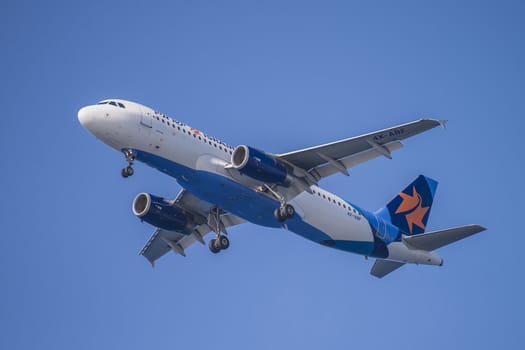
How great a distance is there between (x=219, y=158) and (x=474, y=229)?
1362cm

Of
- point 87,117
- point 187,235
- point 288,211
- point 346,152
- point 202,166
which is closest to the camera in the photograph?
point 87,117

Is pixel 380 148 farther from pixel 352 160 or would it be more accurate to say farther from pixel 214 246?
pixel 214 246

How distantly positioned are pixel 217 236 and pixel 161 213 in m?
3.31

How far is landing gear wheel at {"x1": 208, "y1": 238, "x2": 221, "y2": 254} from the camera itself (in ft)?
153

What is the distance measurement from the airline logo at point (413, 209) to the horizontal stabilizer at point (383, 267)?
233 cm

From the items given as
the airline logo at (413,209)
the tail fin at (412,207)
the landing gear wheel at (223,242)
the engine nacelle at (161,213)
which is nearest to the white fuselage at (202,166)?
the landing gear wheel at (223,242)

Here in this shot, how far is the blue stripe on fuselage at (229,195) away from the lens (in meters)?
42.6

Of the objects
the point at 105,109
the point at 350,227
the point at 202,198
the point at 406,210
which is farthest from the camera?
the point at 406,210

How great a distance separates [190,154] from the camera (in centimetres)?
4253

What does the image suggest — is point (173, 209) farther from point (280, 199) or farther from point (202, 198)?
point (280, 199)

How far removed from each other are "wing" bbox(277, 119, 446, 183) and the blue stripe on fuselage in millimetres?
2384

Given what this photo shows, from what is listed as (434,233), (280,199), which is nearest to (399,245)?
(434,233)

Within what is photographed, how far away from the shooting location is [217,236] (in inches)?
1854

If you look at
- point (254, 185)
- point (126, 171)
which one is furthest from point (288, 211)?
point (126, 171)
